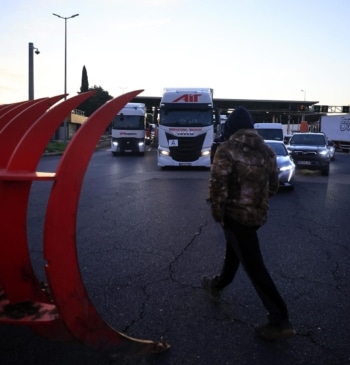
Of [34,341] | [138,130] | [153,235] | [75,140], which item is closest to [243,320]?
[34,341]

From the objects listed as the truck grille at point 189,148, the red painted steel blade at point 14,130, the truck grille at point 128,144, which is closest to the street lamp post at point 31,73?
the truck grille at point 128,144

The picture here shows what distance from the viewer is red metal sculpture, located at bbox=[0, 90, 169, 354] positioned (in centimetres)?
245

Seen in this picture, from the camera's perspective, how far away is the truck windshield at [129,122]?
29.2 meters

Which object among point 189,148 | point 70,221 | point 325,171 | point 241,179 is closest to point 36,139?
point 70,221

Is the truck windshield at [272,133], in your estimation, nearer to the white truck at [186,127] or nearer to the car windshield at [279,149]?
the white truck at [186,127]

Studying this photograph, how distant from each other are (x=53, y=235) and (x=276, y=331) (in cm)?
195

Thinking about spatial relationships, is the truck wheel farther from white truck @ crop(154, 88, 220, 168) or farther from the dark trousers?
the dark trousers

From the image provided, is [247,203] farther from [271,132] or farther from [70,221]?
[271,132]

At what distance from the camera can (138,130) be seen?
2964cm

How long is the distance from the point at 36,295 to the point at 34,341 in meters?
0.55

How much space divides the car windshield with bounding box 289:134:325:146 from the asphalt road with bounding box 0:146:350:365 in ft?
30.5

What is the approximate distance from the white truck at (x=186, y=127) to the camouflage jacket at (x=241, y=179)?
14.7 m

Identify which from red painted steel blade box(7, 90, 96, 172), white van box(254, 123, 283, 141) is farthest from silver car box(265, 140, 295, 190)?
white van box(254, 123, 283, 141)

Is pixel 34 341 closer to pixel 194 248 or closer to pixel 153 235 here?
pixel 194 248
